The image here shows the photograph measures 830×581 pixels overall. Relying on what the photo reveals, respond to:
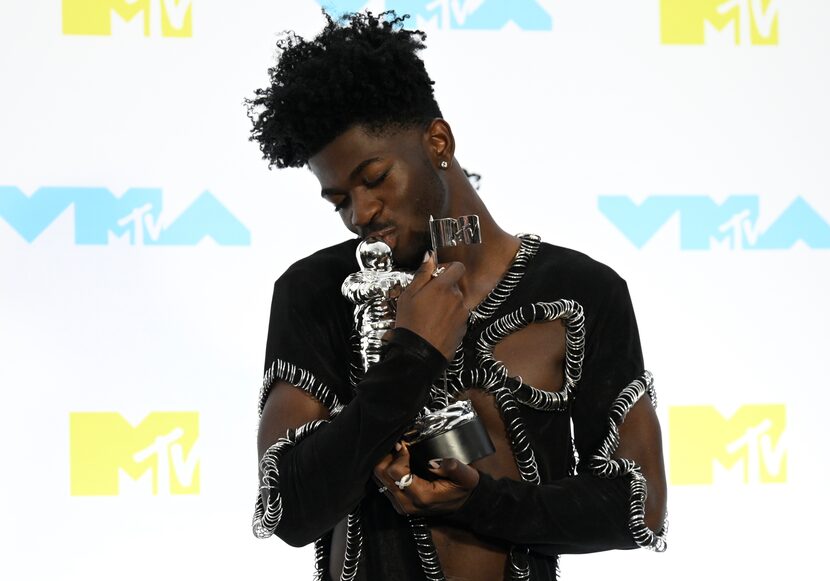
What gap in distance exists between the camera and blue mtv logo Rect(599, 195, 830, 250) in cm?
285

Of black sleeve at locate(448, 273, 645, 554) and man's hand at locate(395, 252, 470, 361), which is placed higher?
man's hand at locate(395, 252, 470, 361)

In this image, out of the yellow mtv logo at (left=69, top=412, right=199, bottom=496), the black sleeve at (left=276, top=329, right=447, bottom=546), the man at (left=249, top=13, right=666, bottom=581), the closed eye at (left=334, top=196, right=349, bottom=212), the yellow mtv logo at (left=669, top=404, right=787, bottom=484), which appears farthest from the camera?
the yellow mtv logo at (left=669, top=404, right=787, bottom=484)

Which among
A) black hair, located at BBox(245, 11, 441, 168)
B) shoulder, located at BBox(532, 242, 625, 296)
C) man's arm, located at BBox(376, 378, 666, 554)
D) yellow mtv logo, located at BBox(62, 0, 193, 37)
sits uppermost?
yellow mtv logo, located at BBox(62, 0, 193, 37)

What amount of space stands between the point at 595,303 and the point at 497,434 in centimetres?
25

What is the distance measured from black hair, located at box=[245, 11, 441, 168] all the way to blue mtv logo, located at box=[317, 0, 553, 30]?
1.14 metres

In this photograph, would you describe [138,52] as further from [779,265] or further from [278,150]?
[779,265]

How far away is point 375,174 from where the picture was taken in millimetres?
1571

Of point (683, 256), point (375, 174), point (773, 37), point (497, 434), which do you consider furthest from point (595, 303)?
point (773, 37)

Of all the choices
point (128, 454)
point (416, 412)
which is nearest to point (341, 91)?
point (416, 412)

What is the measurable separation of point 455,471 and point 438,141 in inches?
20.9

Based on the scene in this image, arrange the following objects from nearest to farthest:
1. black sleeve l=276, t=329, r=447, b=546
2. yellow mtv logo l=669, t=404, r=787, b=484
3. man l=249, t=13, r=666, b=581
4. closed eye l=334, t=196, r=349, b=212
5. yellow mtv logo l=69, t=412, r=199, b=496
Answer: black sleeve l=276, t=329, r=447, b=546
man l=249, t=13, r=666, b=581
closed eye l=334, t=196, r=349, b=212
yellow mtv logo l=69, t=412, r=199, b=496
yellow mtv logo l=669, t=404, r=787, b=484

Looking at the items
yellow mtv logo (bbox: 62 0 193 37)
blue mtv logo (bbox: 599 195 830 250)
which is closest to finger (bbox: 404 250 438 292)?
blue mtv logo (bbox: 599 195 830 250)

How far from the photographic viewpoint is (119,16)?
2787 millimetres

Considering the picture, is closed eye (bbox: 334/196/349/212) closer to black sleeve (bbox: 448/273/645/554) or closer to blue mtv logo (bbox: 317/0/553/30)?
black sleeve (bbox: 448/273/645/554)
